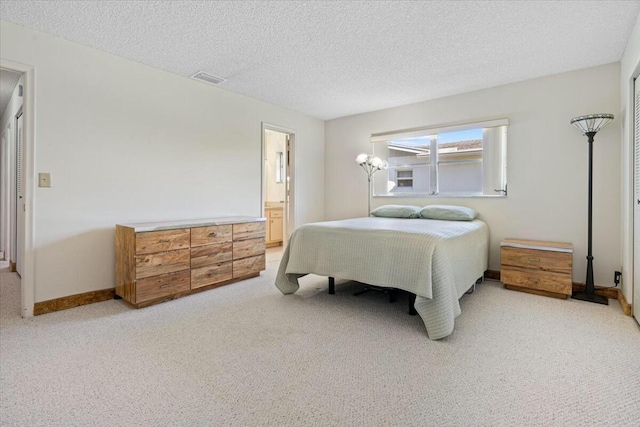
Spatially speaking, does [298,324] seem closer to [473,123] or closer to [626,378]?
[626,378]

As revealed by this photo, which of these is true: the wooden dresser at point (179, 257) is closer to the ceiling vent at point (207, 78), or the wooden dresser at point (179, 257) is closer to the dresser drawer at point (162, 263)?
the dresser drawer at point (162, 263)

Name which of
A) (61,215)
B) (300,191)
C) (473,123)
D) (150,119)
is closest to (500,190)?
(473,123)

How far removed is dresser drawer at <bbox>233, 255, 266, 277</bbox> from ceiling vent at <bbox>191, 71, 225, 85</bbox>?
2.11 m

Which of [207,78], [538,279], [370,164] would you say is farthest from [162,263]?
[538,279]

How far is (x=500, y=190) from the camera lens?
3.87 metres

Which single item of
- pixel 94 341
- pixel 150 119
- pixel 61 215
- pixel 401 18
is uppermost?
pixel 401 18

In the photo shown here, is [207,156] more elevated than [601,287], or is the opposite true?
[207,156]

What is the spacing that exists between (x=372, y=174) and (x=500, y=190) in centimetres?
183

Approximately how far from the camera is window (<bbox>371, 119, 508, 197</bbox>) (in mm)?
3908

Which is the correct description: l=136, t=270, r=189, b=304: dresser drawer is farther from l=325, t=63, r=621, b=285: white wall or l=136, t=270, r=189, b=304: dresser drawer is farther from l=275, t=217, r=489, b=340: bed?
l=325, t=63, r=621, b=285: white wall

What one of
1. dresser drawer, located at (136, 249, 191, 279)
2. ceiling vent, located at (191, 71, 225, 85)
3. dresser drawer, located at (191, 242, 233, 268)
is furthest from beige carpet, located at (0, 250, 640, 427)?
ceiling vent, located at (191, 71, 225, 85)

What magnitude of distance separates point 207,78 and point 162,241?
193 cm

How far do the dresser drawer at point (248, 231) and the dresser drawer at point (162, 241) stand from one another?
585mm

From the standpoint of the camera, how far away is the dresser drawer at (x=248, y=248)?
3615 millimetres
